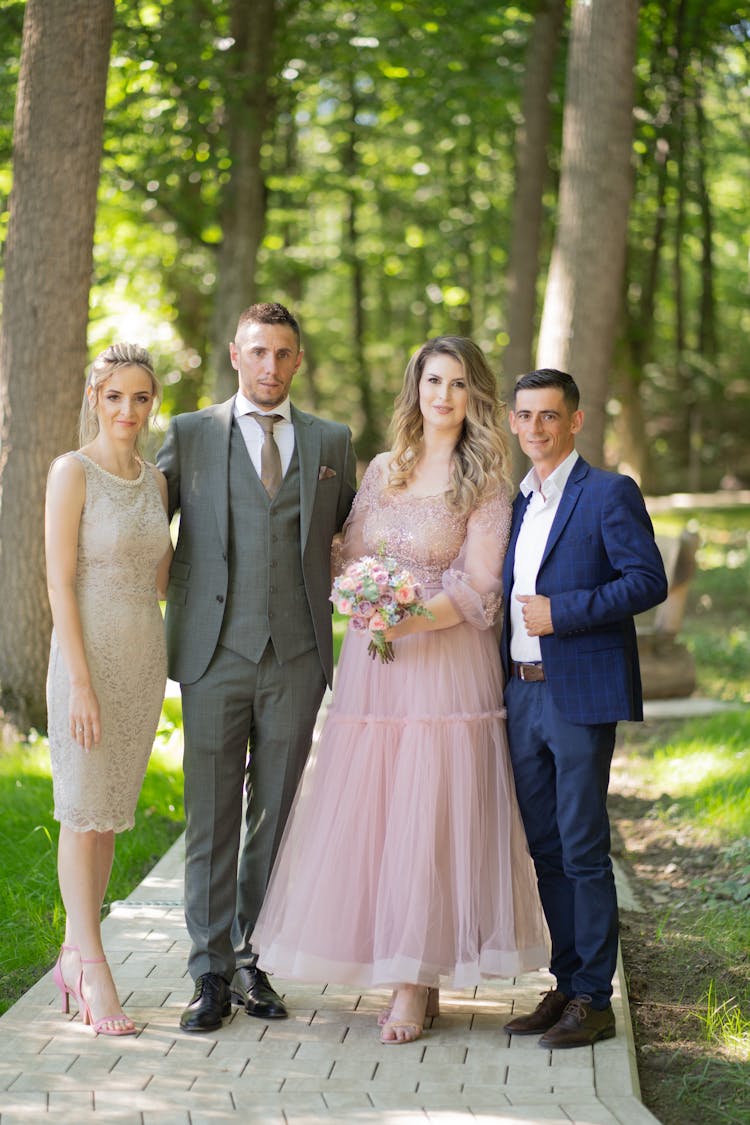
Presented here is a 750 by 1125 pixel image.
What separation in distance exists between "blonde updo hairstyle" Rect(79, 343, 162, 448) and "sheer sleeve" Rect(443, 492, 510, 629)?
1182 millimetres

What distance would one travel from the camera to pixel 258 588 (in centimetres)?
443

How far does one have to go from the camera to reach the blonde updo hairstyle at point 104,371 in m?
4.40

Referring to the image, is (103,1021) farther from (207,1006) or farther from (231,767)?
(231,767)

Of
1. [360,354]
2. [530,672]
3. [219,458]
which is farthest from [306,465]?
[360,354]

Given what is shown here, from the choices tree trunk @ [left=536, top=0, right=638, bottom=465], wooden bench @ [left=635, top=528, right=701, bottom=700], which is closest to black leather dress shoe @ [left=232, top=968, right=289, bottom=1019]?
tree trunk @ [left=536, top=0, right=638, bottom=465]

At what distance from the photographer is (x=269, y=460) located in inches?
177

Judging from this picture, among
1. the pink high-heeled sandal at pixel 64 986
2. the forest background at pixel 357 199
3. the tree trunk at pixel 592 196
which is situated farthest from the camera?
the tree trunk at pixel 592 196

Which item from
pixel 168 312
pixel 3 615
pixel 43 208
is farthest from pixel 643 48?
pixel 3 615

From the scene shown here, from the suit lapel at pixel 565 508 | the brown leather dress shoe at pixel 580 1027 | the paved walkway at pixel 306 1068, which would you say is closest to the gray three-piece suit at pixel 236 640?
the paved walkway at pixel 306 1068

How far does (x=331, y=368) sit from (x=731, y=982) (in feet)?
97.4

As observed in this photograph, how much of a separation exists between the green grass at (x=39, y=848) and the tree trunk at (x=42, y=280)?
0.82 meters

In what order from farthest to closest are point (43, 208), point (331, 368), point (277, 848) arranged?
1. point (331, 368)
2. point (43, 208)
3. point (277, 848)

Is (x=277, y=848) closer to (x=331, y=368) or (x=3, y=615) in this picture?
(x=3, y=615)

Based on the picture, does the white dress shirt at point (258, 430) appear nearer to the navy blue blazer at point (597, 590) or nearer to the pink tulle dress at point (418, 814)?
the pink tulle dress at point (418, 814)
